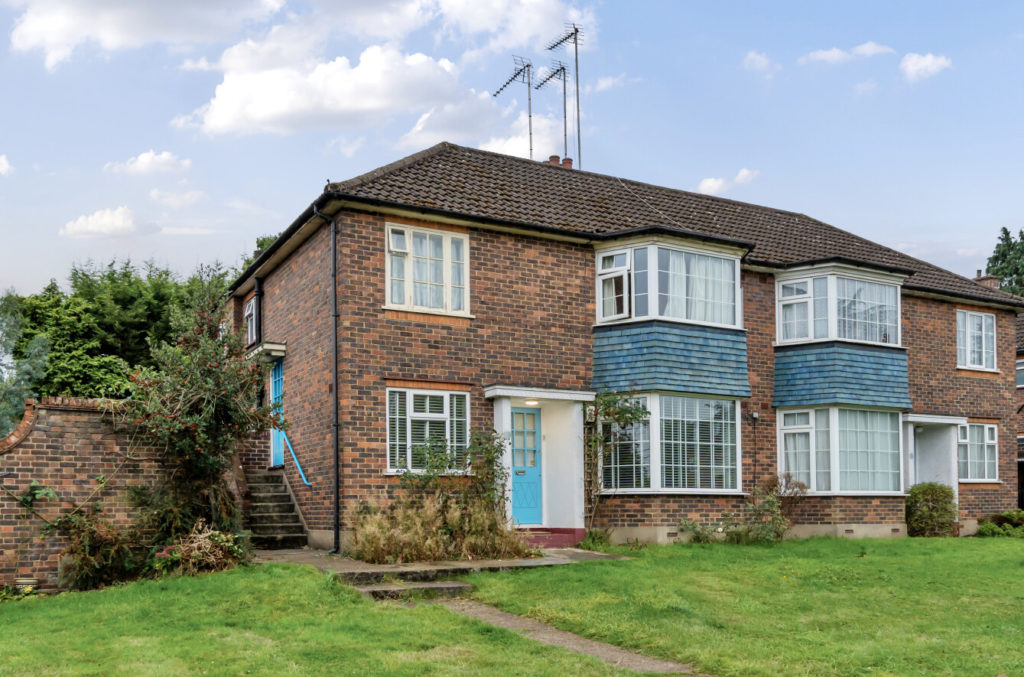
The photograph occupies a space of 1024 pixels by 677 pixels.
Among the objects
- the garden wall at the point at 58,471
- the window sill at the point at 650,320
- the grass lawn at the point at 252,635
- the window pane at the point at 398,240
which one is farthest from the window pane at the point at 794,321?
the garden wall at the point at 58,471

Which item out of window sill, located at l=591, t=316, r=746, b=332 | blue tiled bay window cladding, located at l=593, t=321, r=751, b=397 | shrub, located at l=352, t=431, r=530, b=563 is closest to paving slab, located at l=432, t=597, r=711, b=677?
shrub, located at l=352, t=431, r=530, b=563

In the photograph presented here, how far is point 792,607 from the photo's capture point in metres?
11.3

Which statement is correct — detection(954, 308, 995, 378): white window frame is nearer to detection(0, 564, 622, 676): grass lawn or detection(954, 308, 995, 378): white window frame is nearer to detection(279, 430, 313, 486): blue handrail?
detection(279, 430, 313, 486): blue handrail

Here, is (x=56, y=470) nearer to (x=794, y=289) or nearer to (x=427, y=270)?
(x=427, y=270)

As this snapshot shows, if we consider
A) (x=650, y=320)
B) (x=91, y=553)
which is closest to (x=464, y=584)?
(x=91, y=553)

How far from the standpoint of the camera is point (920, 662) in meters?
8.60

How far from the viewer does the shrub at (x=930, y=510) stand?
813 inches

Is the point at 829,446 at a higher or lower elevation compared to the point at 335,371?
lower

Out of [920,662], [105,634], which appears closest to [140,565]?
[105,634]

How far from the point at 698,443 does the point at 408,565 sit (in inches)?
260

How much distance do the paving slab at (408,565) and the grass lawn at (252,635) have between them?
0.85 meters

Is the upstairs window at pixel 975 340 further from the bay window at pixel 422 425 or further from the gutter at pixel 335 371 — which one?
the gutter at pixel 335 371

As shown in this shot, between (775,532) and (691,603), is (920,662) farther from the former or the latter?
(775,532)

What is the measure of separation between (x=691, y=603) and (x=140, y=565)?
7.11 m
